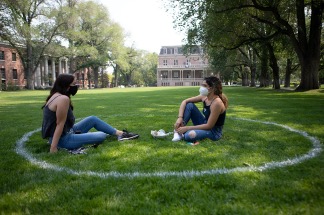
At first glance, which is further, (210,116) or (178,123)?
(178,123)

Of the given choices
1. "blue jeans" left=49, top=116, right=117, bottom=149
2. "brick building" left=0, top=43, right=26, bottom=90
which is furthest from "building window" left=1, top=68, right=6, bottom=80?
"blue jeans" left=49, top=116, right=117, bottom=149

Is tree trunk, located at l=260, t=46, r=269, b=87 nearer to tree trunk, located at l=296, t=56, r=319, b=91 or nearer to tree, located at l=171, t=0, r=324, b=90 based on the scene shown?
tree, located at l=171, t=0, r=324, b=90

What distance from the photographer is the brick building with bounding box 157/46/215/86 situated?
97.4m

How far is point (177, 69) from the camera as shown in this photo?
324 ft

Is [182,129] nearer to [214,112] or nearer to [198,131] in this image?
[198,131]

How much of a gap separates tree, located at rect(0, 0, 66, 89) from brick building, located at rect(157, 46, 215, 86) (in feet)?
188

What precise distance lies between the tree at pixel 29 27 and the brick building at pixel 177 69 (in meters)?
57.3

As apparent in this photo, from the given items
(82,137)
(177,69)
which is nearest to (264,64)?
(82,137)

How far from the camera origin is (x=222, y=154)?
4.69 metres

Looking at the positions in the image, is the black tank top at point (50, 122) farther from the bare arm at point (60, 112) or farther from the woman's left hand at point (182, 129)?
the woman's left hand at point (182, 129)

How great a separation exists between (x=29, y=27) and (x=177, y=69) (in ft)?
210

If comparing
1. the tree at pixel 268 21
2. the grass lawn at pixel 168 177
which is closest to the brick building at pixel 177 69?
the tree at pixel 268 21

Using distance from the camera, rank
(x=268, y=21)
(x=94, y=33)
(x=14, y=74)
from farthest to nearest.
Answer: (x=94, y=33) → (x=14, y=74) → (x=268, y=21)

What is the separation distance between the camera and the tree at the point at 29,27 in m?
38.8
